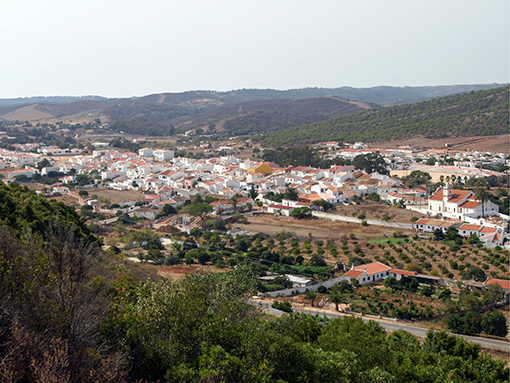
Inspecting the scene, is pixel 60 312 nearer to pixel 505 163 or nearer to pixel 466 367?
pixel 466 367

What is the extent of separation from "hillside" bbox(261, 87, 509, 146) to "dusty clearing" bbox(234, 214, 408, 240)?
39.5 meters

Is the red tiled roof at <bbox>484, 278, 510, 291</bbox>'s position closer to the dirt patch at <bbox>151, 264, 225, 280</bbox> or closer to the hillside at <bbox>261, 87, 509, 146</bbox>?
the dirt patch at <bbox>151, 264, 225, 280</bbox>

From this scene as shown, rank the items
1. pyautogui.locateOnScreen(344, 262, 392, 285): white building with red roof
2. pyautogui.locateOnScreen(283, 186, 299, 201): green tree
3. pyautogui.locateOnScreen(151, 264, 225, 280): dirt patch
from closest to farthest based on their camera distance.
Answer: pyautogui.locateOnScreen(151, 264, 225, 280): dirt patch < pyautogui.locateOnScreen(344, 262, 392, 285): white building with red roof < pyautogui.locateOnScreen(283, 186, 299, 201): green tree

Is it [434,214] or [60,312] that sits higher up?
[60,312]

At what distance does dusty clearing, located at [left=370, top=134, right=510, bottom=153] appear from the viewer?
57.4 metres

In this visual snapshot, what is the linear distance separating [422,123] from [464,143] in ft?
43.3

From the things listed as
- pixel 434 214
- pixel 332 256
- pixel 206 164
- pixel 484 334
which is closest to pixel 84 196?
pixel 206 164

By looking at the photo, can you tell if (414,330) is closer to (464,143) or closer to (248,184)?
(248,184)

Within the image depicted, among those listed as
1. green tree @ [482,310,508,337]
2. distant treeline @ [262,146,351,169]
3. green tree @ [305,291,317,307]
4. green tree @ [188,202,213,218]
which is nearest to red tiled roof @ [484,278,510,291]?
green tree @ [482,310,508,337]

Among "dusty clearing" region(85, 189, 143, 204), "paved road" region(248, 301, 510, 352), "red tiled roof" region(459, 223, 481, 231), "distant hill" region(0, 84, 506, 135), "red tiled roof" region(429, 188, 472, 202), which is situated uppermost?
"distant hill" region(0, 84, 506, 135)

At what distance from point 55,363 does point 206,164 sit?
4668 centimetres

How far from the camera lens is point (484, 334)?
16.4 meters

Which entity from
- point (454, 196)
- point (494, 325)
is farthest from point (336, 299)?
point (454, 196)

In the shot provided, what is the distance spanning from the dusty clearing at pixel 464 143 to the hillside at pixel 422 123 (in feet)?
5.78
